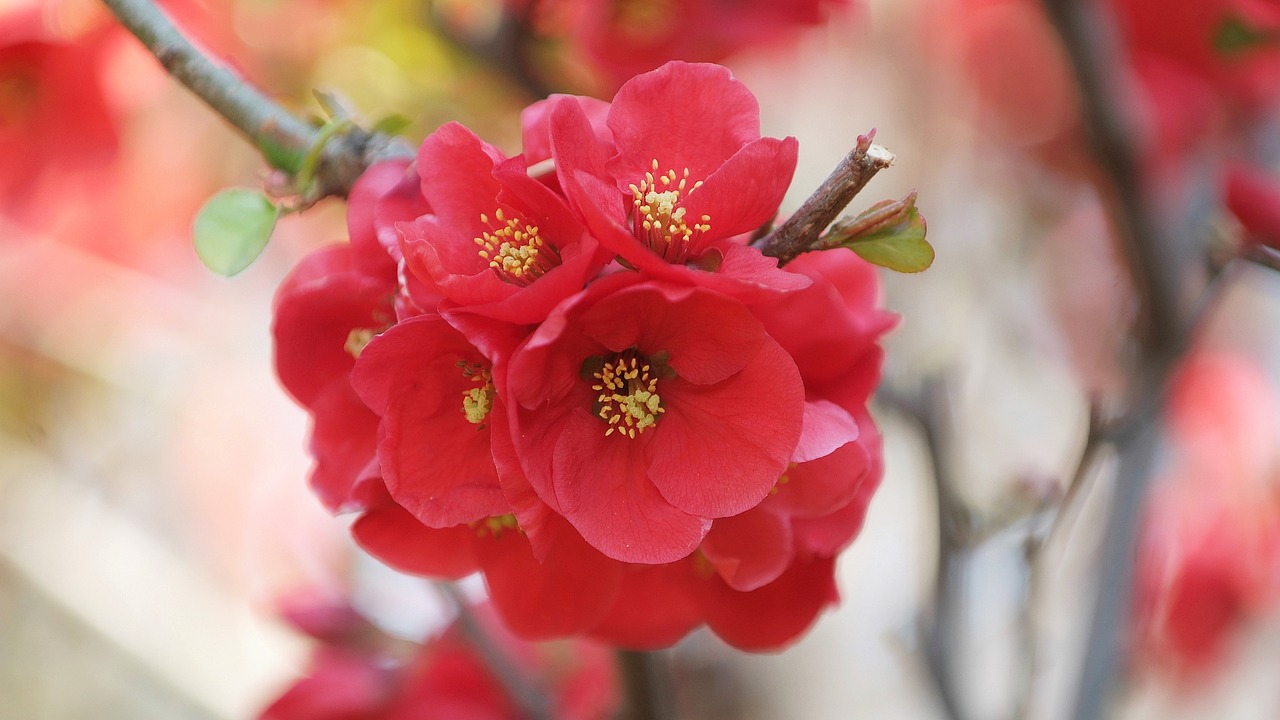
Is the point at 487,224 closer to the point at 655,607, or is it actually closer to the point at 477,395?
the point at 477,395

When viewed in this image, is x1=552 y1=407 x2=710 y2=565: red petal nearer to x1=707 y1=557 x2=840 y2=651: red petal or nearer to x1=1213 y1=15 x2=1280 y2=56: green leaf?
x1=707 y1=557 x2=840 y2=651: red petal

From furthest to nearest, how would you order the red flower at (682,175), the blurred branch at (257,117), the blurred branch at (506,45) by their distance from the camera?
the blurred branch at (506,45), the blurred branch at (257,117), the red flower at (682,175)

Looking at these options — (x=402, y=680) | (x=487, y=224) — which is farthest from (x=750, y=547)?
(x=402, y=680)

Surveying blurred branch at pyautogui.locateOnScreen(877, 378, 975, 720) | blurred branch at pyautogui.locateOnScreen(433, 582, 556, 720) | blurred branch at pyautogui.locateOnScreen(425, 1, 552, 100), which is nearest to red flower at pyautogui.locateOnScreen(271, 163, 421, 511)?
blurred branch at pyautogui.locateOnScreen(433, 582, 556, 720)

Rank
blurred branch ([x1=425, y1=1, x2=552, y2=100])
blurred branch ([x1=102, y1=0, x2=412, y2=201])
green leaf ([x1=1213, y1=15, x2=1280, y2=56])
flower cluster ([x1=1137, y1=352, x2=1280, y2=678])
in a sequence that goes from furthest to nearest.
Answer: flower cluster ([x1=1137, y1=352, x2=1280, y2=678]), blurred branch ([x1=425, y1=1, x2=552, y2=100]), green leaf ([x1=1213, y1=15, x2=1280, y2=56]), blurred branch ([x1=102, y1=0, x2=412, y2=201])

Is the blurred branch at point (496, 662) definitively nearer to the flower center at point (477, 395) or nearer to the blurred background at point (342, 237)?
the blurred background at point (342, 237)

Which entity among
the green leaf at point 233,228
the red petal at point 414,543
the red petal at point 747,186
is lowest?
the red petal at point 414,543

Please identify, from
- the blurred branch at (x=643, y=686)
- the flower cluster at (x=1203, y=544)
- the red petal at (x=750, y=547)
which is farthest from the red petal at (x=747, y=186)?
the flower cluster at (x=1203, y=544)

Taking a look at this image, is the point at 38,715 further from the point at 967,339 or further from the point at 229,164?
the point at 967,339
